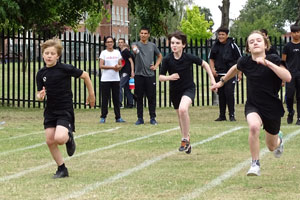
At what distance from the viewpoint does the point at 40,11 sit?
22625 mm

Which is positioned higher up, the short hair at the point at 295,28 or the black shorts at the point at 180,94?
the short hair at the point at 295,28

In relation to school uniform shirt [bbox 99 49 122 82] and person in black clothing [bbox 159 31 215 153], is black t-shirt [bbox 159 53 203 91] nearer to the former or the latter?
person in black clothing [bbox 159 31 215 153]

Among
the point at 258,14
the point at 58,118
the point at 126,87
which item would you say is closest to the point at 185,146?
the point at 58,118

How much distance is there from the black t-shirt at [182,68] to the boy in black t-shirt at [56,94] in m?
3.10

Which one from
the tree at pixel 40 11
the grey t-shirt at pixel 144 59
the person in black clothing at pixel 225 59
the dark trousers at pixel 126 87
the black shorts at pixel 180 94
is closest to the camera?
the black shorts at pixel 180 94

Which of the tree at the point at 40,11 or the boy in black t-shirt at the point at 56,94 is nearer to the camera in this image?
the boy in black t-shirt at the point at 56,94

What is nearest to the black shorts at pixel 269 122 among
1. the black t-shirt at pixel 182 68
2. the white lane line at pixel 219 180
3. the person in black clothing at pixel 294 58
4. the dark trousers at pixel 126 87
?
the white lane line at pixel 219 180

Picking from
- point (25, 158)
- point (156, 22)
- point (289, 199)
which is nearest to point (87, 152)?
point (25, 158)

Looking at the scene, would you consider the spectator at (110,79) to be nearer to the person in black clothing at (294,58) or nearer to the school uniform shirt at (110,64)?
the school uniform shirt at (110,64)

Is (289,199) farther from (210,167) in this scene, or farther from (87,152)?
(87,152)

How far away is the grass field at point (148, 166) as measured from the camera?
25.3 feet

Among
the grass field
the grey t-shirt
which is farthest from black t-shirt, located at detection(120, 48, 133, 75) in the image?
the grass field

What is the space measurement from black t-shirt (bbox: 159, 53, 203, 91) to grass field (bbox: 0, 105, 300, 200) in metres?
0.96

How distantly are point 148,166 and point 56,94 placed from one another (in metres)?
1.55
